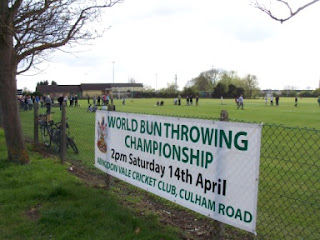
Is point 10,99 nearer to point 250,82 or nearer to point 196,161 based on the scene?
point 196,161

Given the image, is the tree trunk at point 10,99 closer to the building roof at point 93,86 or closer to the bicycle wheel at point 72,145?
the bicycle wheel at point 72,145

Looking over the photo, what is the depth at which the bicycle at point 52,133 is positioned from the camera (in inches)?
357

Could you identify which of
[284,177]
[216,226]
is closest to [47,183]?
[216,226]

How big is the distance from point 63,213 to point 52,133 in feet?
19.0

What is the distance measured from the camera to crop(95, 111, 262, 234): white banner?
2893mm

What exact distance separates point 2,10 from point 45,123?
460 cm

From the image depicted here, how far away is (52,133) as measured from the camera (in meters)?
9.59

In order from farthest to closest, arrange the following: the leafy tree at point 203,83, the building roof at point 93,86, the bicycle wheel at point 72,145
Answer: the building roof at point 93,86
the leafy tree at point 203,83
the bicycle wheel at point 72,145

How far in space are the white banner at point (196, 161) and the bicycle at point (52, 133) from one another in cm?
455

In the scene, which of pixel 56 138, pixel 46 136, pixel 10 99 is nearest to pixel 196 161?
pixel 10 99

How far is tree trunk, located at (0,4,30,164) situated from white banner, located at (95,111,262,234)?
2.99 meters

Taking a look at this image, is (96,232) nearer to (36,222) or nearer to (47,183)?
(36,222)

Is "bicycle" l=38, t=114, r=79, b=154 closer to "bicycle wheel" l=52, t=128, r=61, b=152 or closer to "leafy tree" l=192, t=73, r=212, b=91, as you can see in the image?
"bicycle wheel" l=52, t=128, r=61, b=152

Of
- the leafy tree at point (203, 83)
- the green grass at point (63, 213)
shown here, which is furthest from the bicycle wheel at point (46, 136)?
the leafy tree at point (203, 83)
